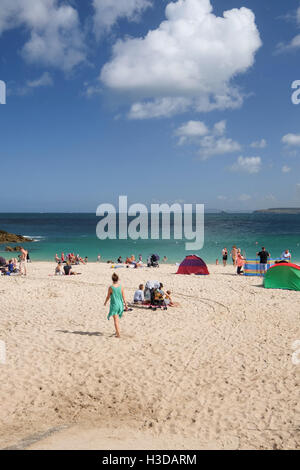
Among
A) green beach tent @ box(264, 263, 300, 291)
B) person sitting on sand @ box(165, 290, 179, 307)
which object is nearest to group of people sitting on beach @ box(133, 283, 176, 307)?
person sitting on sand @ box(165, 290, 179, 307)

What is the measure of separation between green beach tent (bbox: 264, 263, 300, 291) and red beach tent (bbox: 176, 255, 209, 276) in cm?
508

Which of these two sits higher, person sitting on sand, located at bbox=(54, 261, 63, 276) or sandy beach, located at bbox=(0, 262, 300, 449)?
person sitting on sand, located at bbox=(54, 261, 63, 276)

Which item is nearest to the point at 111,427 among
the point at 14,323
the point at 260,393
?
the point at 260,393

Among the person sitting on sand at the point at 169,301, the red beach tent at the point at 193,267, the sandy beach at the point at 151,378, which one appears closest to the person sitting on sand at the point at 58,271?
the red beach tent at the point at 193,267

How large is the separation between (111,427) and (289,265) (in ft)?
37.7

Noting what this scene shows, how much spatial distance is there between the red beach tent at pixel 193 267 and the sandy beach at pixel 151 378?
773cm

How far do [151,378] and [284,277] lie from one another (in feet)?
32.6

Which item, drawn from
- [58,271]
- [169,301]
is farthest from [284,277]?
[58,271]

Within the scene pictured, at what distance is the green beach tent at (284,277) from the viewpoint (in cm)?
1409

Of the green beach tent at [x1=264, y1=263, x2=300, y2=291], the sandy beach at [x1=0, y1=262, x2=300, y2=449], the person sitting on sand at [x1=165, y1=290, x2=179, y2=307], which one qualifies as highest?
the green beach tent at [x1=264, y1=263, x2=300, y2=291]

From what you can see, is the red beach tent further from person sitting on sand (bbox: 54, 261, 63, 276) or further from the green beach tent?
person sitting on sand (bbox: 54, 261, 63, 276)

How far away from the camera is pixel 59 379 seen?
6496 mm

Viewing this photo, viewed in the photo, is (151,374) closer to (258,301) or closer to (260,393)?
(260,393)

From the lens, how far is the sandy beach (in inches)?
193
